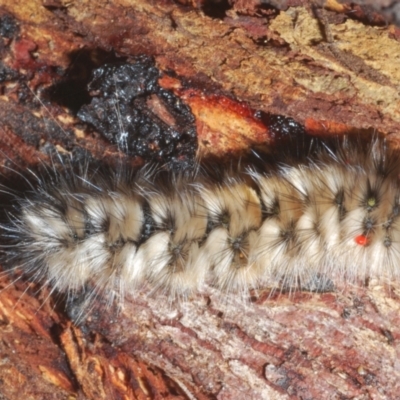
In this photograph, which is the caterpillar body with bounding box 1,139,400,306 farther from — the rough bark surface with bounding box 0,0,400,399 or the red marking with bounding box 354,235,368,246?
the rough bark surface with bounding box 0,0,400,399

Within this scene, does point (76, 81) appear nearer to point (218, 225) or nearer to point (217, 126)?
point (217, 126)

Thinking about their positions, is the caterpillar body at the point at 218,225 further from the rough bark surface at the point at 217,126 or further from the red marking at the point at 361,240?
the rough bark surface at the point at 217,126

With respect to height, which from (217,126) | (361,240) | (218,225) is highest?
(217,126)

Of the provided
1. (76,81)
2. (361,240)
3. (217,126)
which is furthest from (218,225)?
(76,81)

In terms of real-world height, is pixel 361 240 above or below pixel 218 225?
below

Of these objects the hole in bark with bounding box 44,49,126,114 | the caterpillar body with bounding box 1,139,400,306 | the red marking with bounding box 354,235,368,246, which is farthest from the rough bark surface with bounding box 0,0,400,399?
the red marking with bounding box 354,235,368,246

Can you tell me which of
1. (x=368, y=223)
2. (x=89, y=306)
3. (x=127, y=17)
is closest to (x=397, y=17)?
(x=368, y=223)

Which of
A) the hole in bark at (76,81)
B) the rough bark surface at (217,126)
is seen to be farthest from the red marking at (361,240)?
the hole in bark at (76,81)
